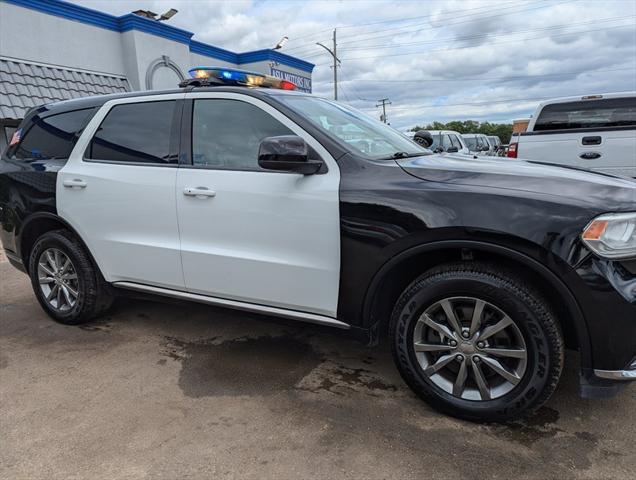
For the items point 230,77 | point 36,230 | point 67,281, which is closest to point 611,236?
point 230,77

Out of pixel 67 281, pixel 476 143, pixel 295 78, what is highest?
pixel 295 78

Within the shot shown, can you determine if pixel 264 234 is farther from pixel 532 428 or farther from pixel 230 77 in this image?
pixel 532 428

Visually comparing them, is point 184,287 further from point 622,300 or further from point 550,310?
point 622,300

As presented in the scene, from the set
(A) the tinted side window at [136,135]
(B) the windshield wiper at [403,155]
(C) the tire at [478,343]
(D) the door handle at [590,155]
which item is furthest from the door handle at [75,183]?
(D) the door handle at [590,155]

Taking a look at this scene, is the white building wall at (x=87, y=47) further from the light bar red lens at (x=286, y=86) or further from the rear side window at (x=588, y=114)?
the rear side window at (x=588, y=114)

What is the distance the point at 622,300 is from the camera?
219 centimetres

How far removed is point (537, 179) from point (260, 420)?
191 cm

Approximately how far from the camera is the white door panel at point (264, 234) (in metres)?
2.78

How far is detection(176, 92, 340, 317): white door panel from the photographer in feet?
9.12

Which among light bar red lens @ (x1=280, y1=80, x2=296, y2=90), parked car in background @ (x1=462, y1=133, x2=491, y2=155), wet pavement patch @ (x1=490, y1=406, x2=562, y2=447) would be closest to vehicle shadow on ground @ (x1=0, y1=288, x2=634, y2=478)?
wet pavement patch @ (x1=490, y1=406, x2=562, y2=447)

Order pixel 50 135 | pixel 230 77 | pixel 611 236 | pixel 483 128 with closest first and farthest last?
pixel 611 236
pixel 230 77
pixel 50 135
pixel 483 128

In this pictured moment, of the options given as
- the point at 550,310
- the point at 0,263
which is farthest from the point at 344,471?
the point at 0,263

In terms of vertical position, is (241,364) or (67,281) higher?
(67,281)

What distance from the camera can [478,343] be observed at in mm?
2508
